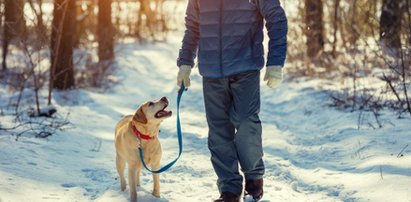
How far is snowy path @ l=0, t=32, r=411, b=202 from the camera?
4.42 meters

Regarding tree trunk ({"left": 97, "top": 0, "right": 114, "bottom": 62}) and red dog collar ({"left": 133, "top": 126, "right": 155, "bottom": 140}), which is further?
tree trunk ({"left": 97, "top": 0, "right": 114, "bottom": 62})

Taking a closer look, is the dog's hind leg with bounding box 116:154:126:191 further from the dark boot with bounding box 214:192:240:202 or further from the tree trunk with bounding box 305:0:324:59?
the tree trunk with bounding box 305:0:324:59

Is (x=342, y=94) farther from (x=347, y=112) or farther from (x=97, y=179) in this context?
(x=97, y=179)

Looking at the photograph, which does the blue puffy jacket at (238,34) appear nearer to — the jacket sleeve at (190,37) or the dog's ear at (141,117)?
the jacket sleeve at (190,37)

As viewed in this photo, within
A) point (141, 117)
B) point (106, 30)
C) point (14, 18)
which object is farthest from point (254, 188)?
point (106, 30)

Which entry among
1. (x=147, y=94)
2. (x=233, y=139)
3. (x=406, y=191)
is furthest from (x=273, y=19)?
(x=147, y=94)

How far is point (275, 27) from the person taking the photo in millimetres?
3812

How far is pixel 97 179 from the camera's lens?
5102 millimetres

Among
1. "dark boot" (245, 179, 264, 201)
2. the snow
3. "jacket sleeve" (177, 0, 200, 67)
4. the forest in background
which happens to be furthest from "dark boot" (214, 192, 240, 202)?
the forest in background

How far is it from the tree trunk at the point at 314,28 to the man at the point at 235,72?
794cm

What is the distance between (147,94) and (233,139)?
22.9 feet

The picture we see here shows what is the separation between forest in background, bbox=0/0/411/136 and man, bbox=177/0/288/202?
105 inches

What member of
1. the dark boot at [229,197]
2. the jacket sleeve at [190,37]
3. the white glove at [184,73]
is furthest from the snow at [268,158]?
the jacket sleeve at [190,37]

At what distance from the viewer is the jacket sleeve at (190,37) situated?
419cm
